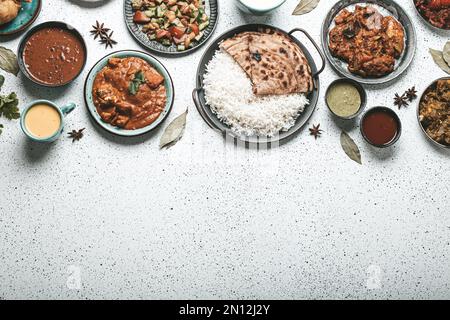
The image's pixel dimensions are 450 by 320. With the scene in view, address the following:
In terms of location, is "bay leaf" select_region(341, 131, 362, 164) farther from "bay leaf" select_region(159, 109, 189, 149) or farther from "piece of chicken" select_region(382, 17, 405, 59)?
"bay leaf" select_region(159, 109, 189, 149)

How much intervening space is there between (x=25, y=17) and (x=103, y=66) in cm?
65

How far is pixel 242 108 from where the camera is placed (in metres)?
3.25

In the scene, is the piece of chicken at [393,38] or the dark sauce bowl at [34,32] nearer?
the dark sauce bowl at [34,32]

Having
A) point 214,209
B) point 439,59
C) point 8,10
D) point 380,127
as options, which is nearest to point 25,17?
point 8,10

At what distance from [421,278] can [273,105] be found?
64.8 inches

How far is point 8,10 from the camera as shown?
3170 mm

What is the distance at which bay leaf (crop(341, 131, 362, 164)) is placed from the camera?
3.41m

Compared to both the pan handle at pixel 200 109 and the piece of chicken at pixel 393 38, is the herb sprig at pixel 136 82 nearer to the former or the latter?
the pan handle at pixel 200 109

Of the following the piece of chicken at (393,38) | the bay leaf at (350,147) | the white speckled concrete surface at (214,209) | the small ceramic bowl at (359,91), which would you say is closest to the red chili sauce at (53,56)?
the white speckled concrete surface at (214,209)

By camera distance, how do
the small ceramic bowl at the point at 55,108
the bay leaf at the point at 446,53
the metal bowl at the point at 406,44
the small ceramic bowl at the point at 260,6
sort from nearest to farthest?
the small ceramic bowl at the point at 55,108 → the small ceramic bowl at the point at 260,6 → the metal bowl at the point at 406,44 → the bay leaf at the point at 446,53

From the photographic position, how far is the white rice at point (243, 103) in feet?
10.7

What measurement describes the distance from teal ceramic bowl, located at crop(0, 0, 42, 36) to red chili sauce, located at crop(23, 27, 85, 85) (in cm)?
14

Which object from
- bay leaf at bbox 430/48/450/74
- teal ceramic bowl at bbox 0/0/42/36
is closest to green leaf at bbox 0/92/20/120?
teal ceramic bowl at bbox 0/0/42/36

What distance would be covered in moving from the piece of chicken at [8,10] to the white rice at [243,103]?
1.36 m
